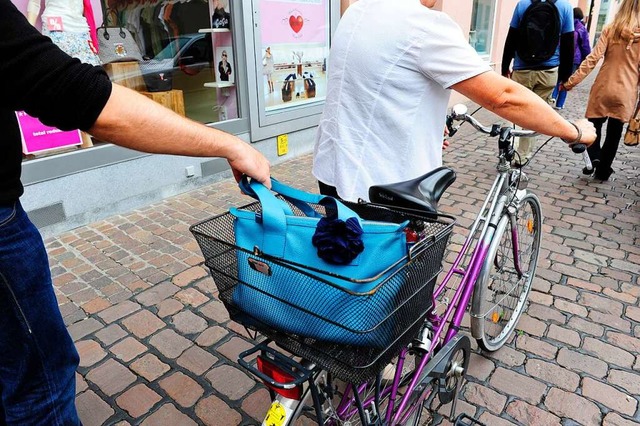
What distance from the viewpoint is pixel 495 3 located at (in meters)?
11.9

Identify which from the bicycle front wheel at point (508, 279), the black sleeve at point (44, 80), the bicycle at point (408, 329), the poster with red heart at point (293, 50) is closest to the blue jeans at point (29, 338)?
the black sleeve at point (44, 80)

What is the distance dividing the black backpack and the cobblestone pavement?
2.11 meters

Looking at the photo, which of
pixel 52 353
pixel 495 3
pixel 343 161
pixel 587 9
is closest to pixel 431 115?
pixel 343 161

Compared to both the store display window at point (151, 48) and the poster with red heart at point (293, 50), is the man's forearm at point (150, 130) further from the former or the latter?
the poster with red heart at point (293, 50)

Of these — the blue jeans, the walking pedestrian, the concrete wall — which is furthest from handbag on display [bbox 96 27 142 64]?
the walking pedestrian

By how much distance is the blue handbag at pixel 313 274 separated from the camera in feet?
4.16

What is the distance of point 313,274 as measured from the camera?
1.26 meters

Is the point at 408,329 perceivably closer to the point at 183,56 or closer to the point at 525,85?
the point at 183,56

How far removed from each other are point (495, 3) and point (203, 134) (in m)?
12.5

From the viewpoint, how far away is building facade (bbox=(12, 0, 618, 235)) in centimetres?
437

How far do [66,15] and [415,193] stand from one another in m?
4.03

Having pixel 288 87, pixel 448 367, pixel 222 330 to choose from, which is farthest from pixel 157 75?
pixel 448 367

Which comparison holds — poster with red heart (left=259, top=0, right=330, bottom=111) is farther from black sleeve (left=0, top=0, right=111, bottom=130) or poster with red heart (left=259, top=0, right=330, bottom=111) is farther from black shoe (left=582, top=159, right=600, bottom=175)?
black sleeve (left=0, top=0, right=111, bottom=130)

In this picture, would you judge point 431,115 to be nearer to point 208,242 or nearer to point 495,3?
point 208,242
